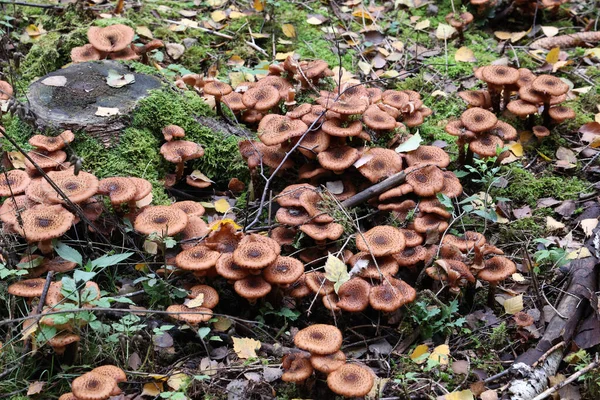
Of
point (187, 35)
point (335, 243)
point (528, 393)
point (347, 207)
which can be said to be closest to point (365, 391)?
point (528, 393)

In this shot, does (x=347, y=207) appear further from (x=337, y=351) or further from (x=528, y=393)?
(x=528, y=393)

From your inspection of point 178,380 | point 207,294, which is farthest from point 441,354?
point 178,380

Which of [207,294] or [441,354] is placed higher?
[207,294]

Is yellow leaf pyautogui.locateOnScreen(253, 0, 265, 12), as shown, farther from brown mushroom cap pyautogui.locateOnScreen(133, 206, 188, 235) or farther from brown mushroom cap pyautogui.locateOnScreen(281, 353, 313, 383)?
brown mushroom cap pyautogui.locateOnScreen(281, 353, 313, 383)

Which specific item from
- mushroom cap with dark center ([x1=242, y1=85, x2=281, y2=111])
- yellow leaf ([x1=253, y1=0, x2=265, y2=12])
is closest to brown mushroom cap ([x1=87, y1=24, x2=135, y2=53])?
mushroom cap with dark center ([x1=242, y1=85, x2=281, y2=111])

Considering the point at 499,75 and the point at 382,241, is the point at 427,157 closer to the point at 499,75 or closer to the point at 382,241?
the point at 382,241

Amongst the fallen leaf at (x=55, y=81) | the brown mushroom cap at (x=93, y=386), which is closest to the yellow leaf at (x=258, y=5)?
the fallen leaf at (x=55, y=81)
